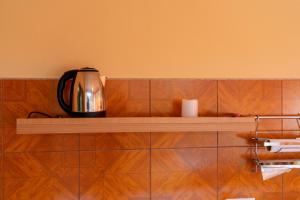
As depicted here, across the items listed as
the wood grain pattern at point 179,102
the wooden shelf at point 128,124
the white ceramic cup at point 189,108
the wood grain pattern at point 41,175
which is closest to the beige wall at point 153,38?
the wood grain pattern at point 179,102

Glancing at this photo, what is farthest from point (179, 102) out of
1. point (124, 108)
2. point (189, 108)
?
point (124, 108)

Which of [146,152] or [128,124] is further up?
[128,124]

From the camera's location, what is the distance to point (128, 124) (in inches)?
45.8

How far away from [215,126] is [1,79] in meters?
1.02

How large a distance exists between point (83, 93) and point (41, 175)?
484 millimetres

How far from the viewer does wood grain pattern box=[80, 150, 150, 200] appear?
4.35 ft

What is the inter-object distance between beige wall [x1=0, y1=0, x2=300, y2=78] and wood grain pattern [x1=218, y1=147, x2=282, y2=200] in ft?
1.35

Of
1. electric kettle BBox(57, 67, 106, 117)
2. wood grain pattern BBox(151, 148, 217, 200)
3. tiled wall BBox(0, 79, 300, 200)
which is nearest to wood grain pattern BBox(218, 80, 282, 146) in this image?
tiled wall BBox(0, 79, 300, 200)

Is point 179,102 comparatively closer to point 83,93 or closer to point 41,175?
point 83,93

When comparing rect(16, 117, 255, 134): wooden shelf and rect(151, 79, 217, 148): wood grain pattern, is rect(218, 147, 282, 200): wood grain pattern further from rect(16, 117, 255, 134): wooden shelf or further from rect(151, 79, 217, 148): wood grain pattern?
rect(16, 117, 255, 134): wooden shelf

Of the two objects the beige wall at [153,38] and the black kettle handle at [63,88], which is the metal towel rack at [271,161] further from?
the black kettle handle at [63,88]

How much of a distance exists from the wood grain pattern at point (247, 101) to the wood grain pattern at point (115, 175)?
441 millimetres

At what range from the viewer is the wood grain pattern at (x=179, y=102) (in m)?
1.37

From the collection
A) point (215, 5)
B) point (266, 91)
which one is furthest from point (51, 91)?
point (266, 91)
